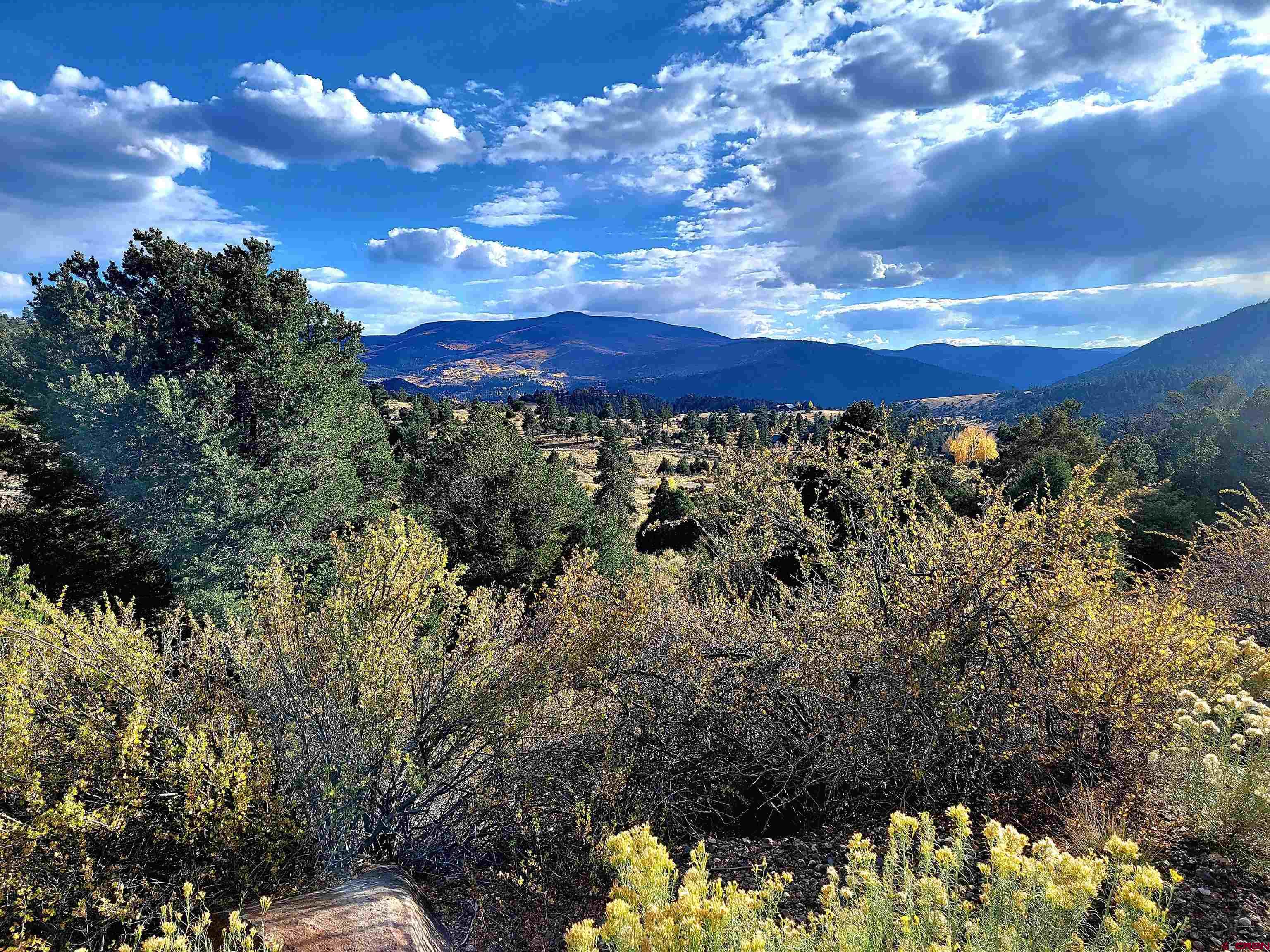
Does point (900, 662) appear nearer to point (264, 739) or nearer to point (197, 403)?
point (264, 739)

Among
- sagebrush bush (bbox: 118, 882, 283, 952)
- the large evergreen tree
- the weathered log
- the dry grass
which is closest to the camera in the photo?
sagebrush bush (bbox: 118, 882, 283, 952)

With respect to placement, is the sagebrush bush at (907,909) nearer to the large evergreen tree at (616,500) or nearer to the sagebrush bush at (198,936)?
the sagebrush bush at (198,936)

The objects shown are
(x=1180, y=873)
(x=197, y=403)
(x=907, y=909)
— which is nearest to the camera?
(x=907, y=909)

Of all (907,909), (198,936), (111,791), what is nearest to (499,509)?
(111,791)

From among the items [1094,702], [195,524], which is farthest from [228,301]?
[1094,702]

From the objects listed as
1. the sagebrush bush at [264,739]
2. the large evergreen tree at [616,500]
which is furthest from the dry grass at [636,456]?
the sagebrush bush at [264,739]

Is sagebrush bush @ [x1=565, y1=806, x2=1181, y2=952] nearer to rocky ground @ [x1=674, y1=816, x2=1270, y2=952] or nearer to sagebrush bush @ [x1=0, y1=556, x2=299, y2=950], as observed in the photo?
rocky ground @ [x1=674, y1=816, x2=1270, y2=952]

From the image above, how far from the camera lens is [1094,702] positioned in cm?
372

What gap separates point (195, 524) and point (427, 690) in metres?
10.9

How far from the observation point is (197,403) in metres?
13.4

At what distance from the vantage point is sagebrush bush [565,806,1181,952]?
1.71 m

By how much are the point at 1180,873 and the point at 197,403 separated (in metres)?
16.8

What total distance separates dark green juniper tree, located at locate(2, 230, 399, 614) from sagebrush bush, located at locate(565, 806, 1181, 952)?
44.2 feet

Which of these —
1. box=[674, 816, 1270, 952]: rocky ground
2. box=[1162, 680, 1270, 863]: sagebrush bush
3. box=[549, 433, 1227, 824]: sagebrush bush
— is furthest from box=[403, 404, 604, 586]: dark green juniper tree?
box=[1162, 680, 1270, 863]: sagebrush bush
